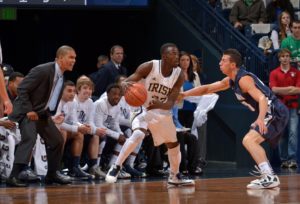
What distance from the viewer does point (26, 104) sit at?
11156 mm

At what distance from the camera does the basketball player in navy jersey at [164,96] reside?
1087 cm

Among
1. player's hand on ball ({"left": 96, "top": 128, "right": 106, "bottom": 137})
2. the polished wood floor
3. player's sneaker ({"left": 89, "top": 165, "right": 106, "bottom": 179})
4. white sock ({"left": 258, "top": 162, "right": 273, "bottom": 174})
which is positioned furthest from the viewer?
player's hand on ball ({"left": 96, "top": 128, "right": 106, "bottom": 137})

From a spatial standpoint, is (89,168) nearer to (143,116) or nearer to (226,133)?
(143,116)

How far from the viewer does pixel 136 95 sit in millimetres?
10375

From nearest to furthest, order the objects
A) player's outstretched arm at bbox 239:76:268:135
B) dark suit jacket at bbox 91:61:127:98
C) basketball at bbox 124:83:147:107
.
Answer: player's outstretched arm at bbox 239:76:268:135
basketball at bbox 124:83:147:107
dark suit jacket at bbox 91:61:127:98

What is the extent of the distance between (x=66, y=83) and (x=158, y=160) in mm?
2033

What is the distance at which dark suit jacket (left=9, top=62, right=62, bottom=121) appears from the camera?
36.6 ft

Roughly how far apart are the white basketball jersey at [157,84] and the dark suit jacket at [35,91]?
134 centimetres

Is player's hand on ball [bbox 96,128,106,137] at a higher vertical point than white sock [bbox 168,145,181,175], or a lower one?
higher

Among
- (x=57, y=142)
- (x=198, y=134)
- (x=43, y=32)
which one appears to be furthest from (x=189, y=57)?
(x=43, y=32)

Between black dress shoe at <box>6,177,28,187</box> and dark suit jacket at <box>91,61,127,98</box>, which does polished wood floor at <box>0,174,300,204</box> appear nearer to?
black dress shoe at <box>6,177,28,187</box>

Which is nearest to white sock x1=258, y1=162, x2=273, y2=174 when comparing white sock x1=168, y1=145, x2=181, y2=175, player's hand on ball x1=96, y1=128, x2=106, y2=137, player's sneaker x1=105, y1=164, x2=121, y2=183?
white sock x1=168, y1=145, x2=181, y2=175

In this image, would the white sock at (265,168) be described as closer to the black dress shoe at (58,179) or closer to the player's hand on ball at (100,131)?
the black dress shoe at (58,179)

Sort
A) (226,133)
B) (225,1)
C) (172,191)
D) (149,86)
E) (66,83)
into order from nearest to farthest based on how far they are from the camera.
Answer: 1. (172,191)
2. (149,86)
3. (66,83)
4. (226,133)
5. (225,1)
